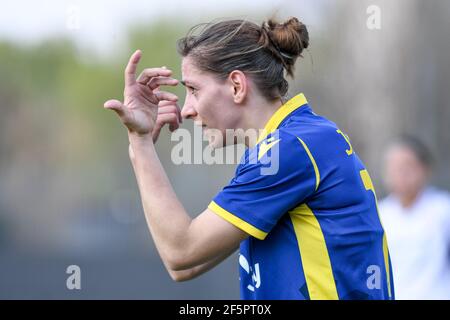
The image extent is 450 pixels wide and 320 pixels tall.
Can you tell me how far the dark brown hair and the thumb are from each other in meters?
0.37

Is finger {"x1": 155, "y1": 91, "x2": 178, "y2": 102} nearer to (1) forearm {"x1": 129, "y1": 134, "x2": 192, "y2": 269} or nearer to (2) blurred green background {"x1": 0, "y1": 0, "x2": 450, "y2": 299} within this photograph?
(1) forearm {"x1": 129, "y1": 134, "x2": 192, "y2": 269}

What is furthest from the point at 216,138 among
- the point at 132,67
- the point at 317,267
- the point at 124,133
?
the point at 124,133

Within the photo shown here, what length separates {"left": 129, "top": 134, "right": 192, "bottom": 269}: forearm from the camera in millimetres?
2719

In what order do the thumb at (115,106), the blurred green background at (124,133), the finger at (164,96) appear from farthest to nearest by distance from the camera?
the blurred green background at (124,133), the finger at (164,96), the thumb at (115,106)

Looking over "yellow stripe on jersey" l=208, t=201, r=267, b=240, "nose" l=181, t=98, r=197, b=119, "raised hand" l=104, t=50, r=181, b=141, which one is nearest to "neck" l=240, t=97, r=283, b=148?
"nose" l=181, t=98, r=197, b=119

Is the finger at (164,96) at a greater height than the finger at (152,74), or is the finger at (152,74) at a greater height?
the finger at (152,74)

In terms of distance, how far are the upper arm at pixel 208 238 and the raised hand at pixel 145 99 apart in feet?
1.55

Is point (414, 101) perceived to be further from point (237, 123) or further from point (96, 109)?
point (237, 123)

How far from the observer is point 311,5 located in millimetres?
12242

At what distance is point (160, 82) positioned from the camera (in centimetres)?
312

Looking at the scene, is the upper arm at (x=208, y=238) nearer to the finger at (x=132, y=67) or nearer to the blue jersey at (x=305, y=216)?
the blue jersey at (x=305, y=216)

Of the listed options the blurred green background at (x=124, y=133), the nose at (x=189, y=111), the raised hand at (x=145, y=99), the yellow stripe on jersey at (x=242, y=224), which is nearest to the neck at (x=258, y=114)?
the nose at (x=189, y=111)

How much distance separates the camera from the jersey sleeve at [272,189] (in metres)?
2.71
